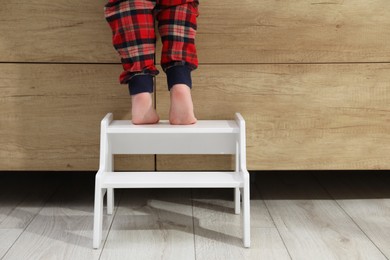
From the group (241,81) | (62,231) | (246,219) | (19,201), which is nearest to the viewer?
(246,219)

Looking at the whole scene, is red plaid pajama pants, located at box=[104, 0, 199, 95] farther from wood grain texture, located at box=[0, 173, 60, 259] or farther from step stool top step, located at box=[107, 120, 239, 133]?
wood grain texture, located at box=[0, 173, 60, 259]

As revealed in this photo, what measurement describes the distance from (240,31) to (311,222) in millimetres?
512

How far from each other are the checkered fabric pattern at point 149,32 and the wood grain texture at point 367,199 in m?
0.58

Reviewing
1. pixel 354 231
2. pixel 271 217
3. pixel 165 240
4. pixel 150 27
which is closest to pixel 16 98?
pixel 150 27

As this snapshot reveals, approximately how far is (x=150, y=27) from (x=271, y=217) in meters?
0.57

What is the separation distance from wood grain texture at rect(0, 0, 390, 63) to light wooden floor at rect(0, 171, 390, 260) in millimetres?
401

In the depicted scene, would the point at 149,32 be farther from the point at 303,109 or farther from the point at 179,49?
the point at 303,109

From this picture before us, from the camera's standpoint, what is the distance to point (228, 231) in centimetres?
135

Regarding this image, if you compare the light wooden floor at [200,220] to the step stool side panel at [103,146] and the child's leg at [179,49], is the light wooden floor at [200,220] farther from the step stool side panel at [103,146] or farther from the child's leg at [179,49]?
the child's leg at [179,49]

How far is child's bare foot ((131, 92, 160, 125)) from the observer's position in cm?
133

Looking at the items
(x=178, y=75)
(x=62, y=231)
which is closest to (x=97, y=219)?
(x=62, y=231)

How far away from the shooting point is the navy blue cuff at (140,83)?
1.32 metres

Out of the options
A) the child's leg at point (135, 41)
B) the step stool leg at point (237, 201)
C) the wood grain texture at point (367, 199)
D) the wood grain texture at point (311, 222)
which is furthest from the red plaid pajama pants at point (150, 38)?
the wood grain texture at point (367, 199)

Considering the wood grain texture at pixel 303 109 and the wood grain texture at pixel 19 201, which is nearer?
the wood grain texture at pixel 19 201
